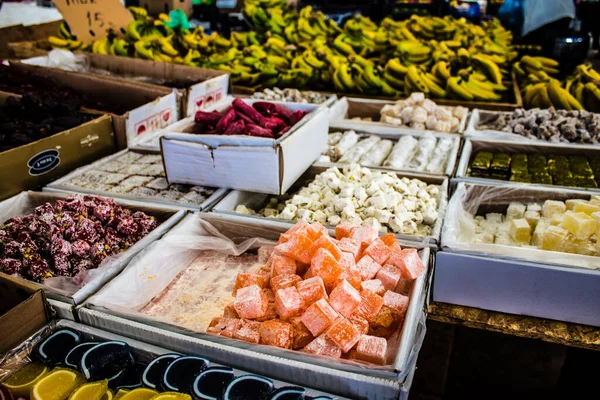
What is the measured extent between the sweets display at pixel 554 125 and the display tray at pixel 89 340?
278cm

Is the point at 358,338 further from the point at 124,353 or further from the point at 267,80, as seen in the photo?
the point at 267,80

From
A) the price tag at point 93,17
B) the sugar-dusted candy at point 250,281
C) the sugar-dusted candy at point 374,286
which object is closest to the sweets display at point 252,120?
the sugar-dusted candy at point 250,281

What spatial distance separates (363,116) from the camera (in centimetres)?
425

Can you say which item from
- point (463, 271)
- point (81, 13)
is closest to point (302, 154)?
point (463, 271)

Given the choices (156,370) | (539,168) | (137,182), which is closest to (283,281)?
(156,370)

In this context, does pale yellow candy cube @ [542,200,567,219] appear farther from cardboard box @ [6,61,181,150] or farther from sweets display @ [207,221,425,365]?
cardboard box @ [6,61,181,150]

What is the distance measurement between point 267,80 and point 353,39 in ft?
6.47

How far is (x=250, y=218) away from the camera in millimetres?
2244

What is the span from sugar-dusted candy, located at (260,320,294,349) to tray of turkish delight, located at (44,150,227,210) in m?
0.98

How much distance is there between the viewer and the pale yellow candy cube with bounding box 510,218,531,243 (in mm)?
2298

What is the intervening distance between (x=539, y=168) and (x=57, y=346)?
9.05 ft

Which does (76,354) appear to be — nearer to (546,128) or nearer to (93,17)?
(546,128)

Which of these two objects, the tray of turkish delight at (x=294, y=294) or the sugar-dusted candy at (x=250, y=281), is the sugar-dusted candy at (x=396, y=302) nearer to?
the tray of turkish delight at (x=294, y=294)

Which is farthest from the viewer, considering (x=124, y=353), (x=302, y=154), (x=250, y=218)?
(x=302, y=154)
